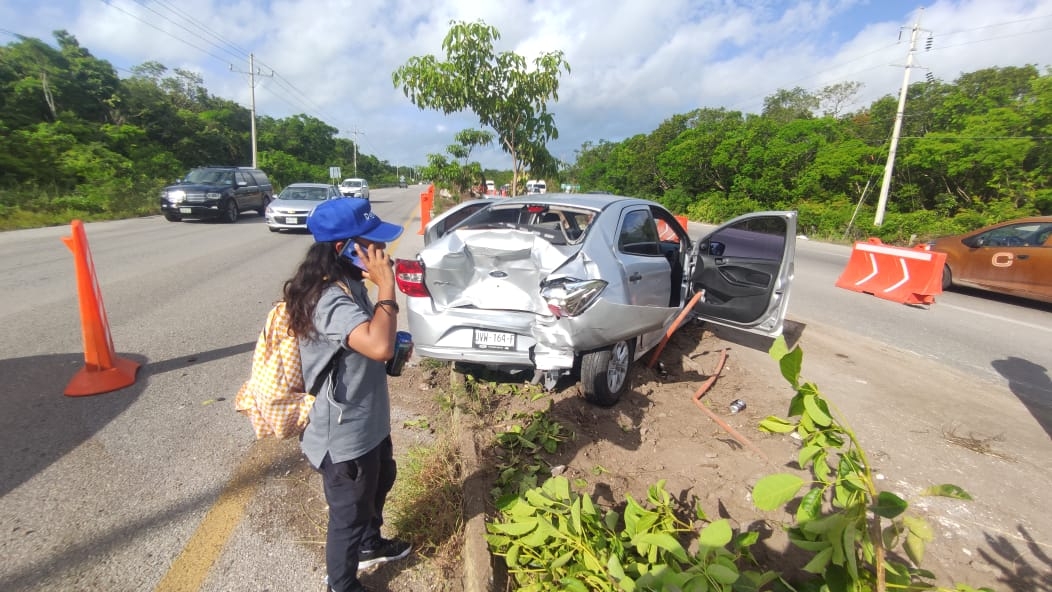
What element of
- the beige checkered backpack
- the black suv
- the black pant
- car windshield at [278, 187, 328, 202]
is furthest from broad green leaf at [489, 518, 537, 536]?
the black suv

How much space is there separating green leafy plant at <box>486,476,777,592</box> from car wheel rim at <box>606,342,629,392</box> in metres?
1.54

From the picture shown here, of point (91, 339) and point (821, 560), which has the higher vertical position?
point (821, 560)

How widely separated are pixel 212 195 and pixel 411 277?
49.4 ft

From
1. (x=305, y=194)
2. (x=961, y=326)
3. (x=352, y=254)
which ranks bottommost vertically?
(x=961, y=326)

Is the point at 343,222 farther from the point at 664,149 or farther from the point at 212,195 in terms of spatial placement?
the point at 664,149

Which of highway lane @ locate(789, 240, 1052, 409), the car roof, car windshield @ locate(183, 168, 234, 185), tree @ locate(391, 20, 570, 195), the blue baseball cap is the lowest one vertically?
highway lane @ locate(789, 240, 1052, 409)

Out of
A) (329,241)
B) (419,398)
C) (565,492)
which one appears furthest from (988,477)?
(329,241)

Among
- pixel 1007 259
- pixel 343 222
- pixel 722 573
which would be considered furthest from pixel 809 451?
pixel 1007 259

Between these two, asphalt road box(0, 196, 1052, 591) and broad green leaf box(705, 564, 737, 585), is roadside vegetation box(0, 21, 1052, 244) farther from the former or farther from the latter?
broad green leaf box(705, 564, 737, 585)

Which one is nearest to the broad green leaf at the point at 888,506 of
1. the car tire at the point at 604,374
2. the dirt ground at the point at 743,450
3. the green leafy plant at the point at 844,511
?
the green leafy plant at the point at 844,511

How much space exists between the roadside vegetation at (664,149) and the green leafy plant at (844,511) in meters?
9.93

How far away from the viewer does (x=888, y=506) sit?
1.19 meters

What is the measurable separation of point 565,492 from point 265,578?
1386 mm

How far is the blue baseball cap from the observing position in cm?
180
